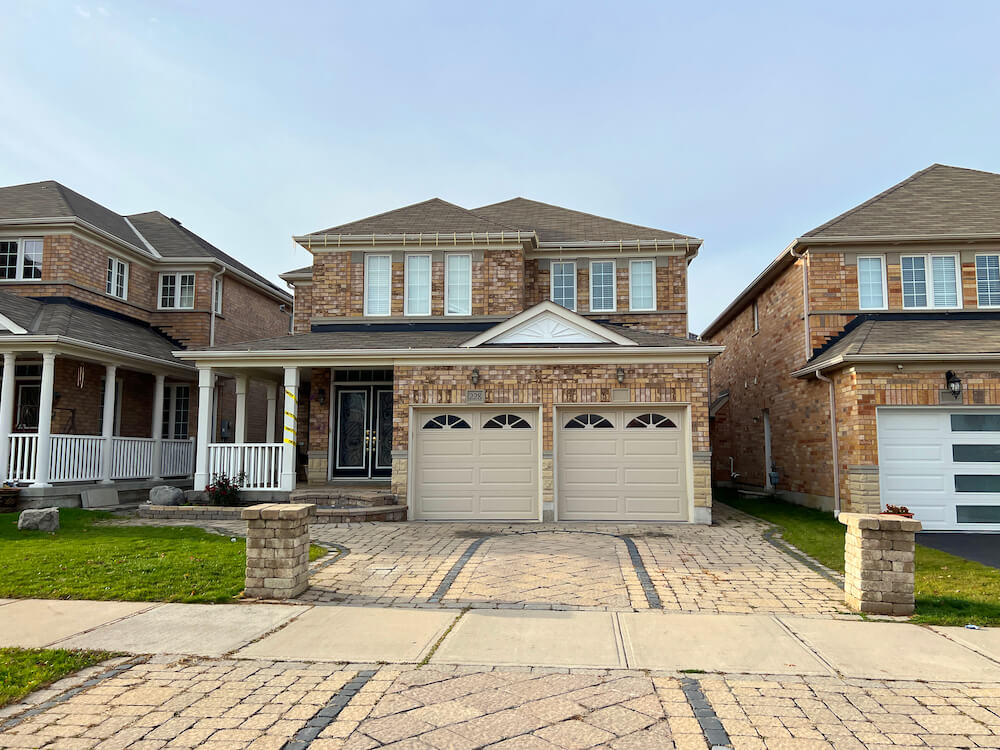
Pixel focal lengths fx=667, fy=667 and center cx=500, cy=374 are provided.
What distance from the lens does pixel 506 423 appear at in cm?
1308

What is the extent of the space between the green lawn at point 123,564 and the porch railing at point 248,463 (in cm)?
275

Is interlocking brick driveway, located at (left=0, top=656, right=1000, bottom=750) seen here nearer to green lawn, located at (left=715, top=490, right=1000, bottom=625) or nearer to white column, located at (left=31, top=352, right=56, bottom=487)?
green lawn, located at (left=715, top=490, right=1000, bottom=625)

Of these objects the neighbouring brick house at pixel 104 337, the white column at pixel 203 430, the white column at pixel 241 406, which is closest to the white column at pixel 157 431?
the neighbouring brick house at pixel 104 337

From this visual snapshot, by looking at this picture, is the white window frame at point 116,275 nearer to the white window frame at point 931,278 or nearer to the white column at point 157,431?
the white column at point 157,431

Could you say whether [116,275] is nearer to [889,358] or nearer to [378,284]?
[378,284]

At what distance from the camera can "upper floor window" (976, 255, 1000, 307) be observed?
567 inches

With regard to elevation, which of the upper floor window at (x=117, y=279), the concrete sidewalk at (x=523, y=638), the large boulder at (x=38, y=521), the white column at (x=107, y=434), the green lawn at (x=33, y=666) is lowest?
the concrete sidewalk at (x=523, y=638)

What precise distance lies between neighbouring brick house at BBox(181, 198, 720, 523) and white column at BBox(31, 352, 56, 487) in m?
2.94

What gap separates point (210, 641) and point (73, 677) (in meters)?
1.00

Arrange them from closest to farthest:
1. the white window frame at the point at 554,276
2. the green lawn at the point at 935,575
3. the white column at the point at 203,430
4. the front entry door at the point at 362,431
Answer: the green lawn at the point at 935,575 → the white column at the point at 203,430 → the front entry door at the point at 362,431 → the white window frame at the point at 554,276

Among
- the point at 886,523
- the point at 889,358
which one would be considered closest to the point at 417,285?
the point at 889,358

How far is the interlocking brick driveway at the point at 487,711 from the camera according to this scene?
3.71 metres

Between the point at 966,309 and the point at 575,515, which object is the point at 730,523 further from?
the point at 966,309

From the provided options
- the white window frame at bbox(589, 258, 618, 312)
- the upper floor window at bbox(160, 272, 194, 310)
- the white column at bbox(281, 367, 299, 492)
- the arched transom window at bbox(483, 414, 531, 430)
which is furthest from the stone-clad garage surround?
the upper floor window at bbox(160, 272, 194, 310)
